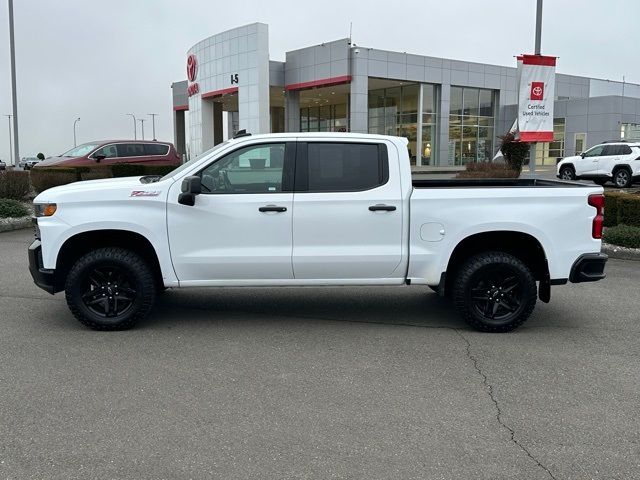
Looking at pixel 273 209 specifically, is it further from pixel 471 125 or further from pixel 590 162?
pixel 471 125

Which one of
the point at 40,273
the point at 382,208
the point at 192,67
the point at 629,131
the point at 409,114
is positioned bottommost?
the point at 40,273

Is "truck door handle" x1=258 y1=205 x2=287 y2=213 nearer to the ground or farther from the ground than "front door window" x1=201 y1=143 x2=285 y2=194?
nearer to the ground

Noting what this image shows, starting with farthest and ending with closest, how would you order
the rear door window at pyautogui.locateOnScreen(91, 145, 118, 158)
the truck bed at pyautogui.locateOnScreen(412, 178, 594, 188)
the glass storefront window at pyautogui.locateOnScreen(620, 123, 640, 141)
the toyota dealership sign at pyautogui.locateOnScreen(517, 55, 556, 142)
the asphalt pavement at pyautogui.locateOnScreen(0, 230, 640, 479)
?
the glass storefront window at pyautogui.locateOnScreen(620, 123, 640, 141) < the rear door window at pyautogui.locateOnScreen(91, 145, 118, 158) < the toyota dealership sign at pyautogui.locateOnScreen(517, 55, 556, 142) < the truck bed at pyautogui.locateOnScreen(412, 178, 594, 188) < the asphalt pavement at pyautogui.locateOnScreen(0, 230, 640, 479)

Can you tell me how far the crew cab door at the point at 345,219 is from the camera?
19.1 ft

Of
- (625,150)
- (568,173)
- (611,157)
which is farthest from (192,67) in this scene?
(625,150)

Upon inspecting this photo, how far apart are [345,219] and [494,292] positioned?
1.64m

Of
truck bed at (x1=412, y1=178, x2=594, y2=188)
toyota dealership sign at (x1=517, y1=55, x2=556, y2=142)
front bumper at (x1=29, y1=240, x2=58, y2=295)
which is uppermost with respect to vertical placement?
toyota dealership sign at (x1=517, y1=55, x2=556, y2=142)

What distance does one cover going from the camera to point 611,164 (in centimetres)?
2316

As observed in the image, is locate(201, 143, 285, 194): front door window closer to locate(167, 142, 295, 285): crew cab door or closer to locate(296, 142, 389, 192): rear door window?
locate(167, 142, 295, 285): crew cab door

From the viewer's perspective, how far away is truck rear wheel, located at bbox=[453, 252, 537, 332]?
5.91m

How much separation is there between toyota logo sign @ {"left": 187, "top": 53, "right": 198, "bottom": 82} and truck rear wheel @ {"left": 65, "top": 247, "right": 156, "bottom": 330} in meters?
40.3

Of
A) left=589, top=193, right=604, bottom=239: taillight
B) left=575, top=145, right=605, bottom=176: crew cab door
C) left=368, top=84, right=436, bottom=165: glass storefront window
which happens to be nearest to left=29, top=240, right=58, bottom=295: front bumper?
left=589, top=193, right=604, bottom=239: taillight

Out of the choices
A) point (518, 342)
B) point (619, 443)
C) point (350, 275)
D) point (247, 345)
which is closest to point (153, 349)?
point (247, 345)

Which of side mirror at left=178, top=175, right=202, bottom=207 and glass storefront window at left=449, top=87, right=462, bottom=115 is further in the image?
glass storefront window at left=449, top=87, right=462, bottom=115
